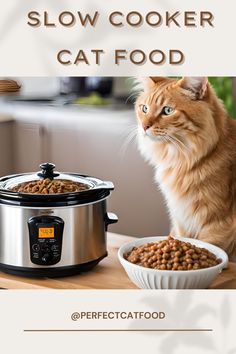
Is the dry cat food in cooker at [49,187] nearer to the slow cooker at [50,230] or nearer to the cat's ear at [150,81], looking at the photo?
the slow cooker at [50,230]

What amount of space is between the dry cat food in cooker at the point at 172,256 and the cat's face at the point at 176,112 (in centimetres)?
28

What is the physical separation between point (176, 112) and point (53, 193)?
343mm

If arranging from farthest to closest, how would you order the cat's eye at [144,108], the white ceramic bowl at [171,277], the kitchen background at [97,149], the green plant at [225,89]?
the green plant at [225,89] < the kitchen background at [97,149] < the cat's eye at [144,108] < the white ceramic bowl at [171,277]

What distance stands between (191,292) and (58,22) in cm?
62

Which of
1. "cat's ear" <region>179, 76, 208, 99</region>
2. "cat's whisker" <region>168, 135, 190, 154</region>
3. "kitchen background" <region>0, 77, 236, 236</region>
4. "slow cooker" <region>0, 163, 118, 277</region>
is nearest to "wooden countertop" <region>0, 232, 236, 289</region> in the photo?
"slow cooker" <region>0, 163, 118, 277</region>

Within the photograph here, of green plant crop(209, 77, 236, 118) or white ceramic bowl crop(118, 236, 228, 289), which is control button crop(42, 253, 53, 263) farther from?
green plant crop(209, 77, 236, 118)

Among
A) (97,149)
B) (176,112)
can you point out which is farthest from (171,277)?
(97,149)

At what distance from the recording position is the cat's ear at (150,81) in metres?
1.54

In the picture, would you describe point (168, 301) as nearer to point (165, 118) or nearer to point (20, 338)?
point (20, 338)

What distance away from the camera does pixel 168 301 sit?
4.58 ft

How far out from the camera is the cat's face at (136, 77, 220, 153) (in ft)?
5.04

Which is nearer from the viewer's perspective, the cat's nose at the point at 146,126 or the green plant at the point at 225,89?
the cat's nose at the point at 146,126

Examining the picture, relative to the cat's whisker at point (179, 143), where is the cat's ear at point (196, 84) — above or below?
above

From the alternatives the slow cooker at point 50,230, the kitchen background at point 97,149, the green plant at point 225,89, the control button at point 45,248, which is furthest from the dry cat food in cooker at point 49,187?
the green plant at point 225,89
